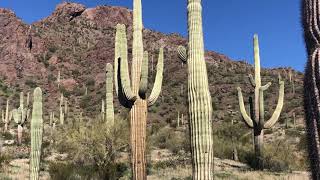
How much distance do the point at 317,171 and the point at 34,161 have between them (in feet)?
37.2

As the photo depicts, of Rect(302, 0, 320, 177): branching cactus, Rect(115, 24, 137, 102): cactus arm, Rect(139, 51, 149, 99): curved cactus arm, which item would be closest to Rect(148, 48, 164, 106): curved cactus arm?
Rect(139, 51, 149, 99): curved cactus arm

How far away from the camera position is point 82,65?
67.7 m

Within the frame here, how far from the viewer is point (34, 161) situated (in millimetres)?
13797

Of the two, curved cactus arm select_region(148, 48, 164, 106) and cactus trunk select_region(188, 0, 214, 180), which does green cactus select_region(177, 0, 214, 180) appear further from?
curved cactus arm select_region(148, 48, 164, 106)

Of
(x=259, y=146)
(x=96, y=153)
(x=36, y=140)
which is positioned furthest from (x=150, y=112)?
(x=36, y=140)

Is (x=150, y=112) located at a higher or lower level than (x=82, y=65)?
lower

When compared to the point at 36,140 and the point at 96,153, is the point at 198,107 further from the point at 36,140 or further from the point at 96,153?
the point at 96,153

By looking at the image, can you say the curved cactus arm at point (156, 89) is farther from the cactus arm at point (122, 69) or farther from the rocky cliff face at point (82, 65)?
the rocky cliff face at point (82, 65)

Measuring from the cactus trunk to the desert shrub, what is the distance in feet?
31.4

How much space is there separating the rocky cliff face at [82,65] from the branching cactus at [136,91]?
29621 millimetres

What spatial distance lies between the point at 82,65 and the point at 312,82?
214 ft

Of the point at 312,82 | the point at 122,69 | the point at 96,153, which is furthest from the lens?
the point at 96,153

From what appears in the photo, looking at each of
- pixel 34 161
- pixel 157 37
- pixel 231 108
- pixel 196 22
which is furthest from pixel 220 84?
pixel 196 22

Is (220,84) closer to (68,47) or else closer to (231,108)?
(231,108)
